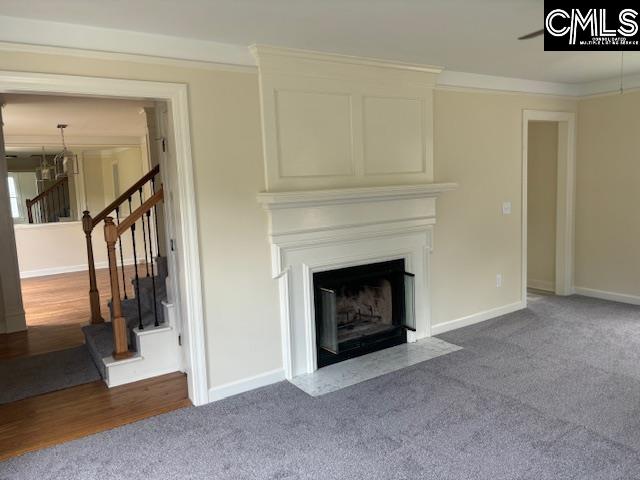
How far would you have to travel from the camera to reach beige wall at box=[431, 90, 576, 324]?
4.43m

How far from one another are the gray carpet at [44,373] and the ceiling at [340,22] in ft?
8.05

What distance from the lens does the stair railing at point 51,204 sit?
8.82 meters

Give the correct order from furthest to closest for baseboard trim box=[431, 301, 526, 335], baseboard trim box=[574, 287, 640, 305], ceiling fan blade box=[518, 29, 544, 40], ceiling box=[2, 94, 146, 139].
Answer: baseboard trim box=[574, 287, 640, 305] → ceiling box=[2, 94, 146, 139] → baseboard trim box=[431, 301, 526, 335] → ceiling fan blade box=[518, 29, 544, 40]

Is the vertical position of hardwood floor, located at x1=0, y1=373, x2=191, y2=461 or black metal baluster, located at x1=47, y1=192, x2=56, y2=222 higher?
black metal baluster, located at x1=47, y1=192, x2=56, y2=222

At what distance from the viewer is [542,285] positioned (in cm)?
606

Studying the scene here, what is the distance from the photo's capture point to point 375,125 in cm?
388

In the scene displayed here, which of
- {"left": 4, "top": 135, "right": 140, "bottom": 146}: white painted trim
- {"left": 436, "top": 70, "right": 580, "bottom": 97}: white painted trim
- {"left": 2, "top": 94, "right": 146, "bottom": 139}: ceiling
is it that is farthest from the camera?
{"left": 4, "top": 135, "right": 140, "bottom": 146}: white painted trim

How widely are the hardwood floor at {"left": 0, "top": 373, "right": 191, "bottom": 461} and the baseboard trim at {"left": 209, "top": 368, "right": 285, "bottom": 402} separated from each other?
185 mm

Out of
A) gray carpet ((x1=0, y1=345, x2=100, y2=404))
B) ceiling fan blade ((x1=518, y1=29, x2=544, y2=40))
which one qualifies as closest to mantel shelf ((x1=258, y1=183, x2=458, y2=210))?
ceiling fan blade ((x1=518, y1=29, x2=544, y2=40))

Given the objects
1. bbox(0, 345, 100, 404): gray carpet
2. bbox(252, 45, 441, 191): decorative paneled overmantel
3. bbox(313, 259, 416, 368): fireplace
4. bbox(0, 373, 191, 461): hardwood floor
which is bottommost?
bbox(0, 373, 191, 461): hardwood floor

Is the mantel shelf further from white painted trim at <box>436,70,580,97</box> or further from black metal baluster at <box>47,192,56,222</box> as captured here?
black metal baluster at <box>47,192,56,222</box>

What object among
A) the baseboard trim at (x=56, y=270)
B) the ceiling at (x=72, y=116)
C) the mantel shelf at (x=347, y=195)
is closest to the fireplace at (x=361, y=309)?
the mantel shelf at (x=347, y=195)

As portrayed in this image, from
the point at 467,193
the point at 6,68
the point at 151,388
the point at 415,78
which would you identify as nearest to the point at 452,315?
the point at 467,193

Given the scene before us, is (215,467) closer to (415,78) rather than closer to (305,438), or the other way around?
(305,438)
